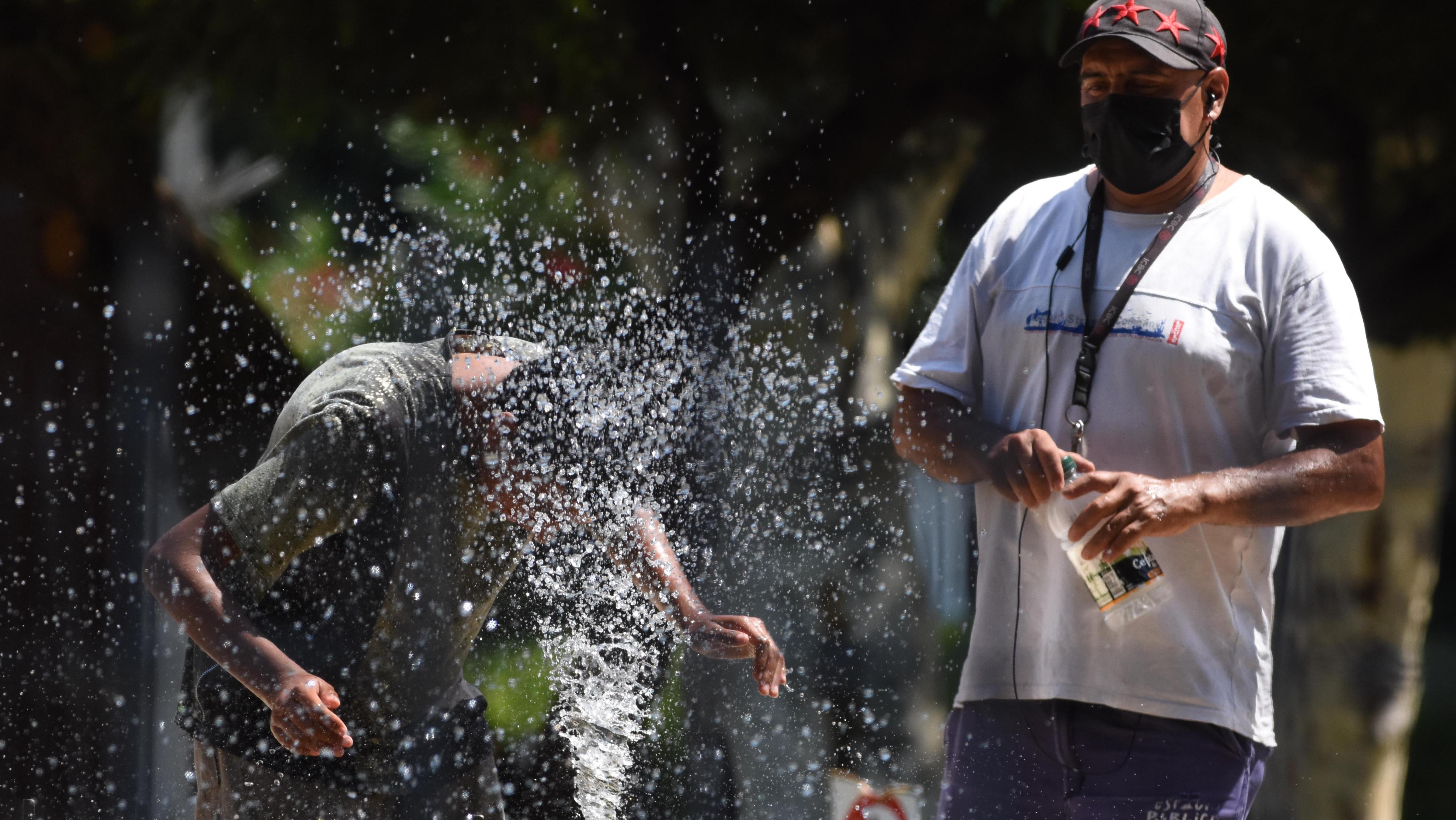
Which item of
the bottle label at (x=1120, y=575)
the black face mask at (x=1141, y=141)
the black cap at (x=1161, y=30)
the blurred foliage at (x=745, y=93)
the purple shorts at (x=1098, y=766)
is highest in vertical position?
the blurred foliage at (x=745, y=93)

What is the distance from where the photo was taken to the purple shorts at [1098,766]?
169 cm

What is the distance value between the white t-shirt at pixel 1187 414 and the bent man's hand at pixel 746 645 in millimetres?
280

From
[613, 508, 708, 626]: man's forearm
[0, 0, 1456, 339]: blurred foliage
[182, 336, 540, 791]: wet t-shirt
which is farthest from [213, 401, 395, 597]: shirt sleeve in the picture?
[0, 0, 1456, 339]: blurred foliage

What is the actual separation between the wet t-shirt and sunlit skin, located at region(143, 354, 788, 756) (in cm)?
3

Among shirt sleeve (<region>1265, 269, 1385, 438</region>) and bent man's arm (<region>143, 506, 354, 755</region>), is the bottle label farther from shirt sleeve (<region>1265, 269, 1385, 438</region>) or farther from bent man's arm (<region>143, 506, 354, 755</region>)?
bent man's arm (<region>143, 506, 354, 755</region>)

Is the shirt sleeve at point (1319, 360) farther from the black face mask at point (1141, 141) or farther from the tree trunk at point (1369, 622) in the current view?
the tree trunk at point (1369, 622)

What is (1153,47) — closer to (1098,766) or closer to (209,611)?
(1098,766)

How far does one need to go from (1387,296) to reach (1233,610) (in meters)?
2.10

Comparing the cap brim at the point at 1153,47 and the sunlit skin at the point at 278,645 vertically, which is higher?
the cap brim at the point at 1153,47

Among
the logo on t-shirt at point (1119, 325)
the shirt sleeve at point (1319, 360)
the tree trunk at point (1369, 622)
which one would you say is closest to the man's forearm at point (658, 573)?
the logo on t-shirt at point (1119, 325)

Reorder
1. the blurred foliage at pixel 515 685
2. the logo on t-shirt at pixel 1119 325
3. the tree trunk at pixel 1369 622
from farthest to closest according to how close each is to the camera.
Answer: the tree trunk at pixel 1369 622, the blurred foliage at pixel 515 685, the logo on t-shirt at pixel 1119 325

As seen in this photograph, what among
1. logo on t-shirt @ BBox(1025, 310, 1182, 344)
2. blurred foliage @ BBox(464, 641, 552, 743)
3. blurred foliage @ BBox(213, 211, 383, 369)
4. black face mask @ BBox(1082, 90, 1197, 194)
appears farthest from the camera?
blurred foliage @ BBox(213, 211, 383, 369)

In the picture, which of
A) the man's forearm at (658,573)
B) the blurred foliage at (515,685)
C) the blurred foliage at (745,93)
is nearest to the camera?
the man's forearm at (658,573)

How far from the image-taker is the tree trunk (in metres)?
3.68
